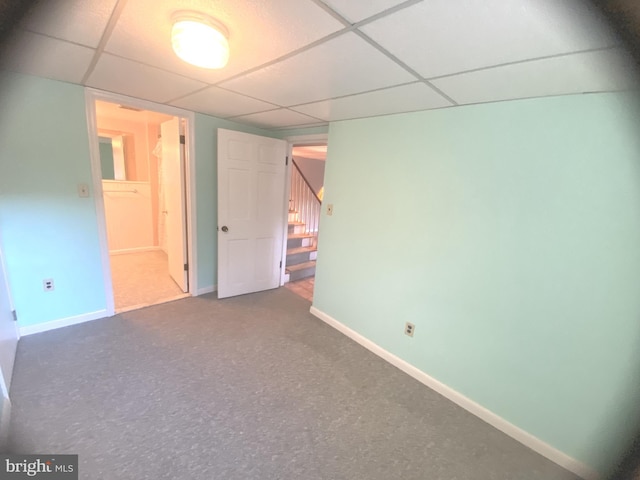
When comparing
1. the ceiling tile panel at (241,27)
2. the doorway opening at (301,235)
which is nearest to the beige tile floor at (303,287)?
the doorway opening at (301,235)

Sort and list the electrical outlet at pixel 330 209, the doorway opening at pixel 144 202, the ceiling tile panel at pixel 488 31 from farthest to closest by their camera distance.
A: the doorway opening at pixel 144 202 < the electrical outlet at pixel 330 209 < the ceiling tile panel at pixel 488 31

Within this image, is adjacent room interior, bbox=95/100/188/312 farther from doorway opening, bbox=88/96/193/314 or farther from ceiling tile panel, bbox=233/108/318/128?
ceiling tile panel, bbox=233/108/318/128

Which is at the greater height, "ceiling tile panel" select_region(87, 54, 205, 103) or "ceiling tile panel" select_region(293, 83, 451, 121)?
"ceiling tile panel" select_region(87, 54, 205, 103)

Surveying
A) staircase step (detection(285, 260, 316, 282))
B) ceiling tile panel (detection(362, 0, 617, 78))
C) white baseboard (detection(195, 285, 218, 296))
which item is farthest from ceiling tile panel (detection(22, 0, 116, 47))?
staircase step (detection(285, 260, 316, 282))

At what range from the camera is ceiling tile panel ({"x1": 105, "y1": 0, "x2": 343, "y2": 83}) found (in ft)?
2.93

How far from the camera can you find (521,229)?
1.49 m

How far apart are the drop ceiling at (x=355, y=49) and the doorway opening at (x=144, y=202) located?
1322 millimetres

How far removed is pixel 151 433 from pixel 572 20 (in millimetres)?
2543

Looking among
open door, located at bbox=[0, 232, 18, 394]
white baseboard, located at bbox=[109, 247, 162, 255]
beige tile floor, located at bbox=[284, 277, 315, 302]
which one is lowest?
beige tile floor, located at bbox=[284, 277, 315, 302]

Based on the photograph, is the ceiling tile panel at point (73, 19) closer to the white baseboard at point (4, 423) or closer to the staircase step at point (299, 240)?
the white baseboard at point (4, 423)

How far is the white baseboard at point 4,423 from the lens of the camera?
4.16 ft

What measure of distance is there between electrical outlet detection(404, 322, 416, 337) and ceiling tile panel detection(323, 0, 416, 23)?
1.96m

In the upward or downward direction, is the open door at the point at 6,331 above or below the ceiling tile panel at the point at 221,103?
below

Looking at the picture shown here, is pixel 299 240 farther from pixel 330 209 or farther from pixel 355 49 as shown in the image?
pixel 355 49
